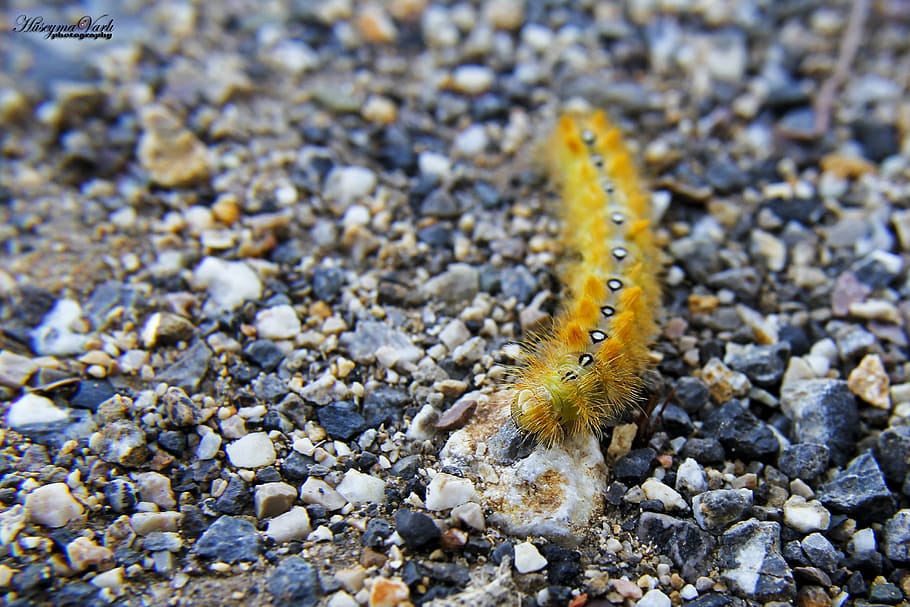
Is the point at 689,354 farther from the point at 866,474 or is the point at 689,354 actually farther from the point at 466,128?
the point at 466,128

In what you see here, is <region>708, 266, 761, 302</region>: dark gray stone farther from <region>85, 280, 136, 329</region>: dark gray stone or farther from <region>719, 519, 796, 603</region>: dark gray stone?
<region>85, 280, 136, 329</region>: dark gray stone

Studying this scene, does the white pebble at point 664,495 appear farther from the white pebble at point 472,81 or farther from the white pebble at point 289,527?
the white pebble at point 472,81

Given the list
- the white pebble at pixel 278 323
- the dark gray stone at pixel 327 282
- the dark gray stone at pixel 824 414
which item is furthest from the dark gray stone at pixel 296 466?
the dark gray stone at pixel 824 414

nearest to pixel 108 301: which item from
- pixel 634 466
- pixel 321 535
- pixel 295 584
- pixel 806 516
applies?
pixel 321 535

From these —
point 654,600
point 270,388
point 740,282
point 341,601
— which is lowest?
point 654,600

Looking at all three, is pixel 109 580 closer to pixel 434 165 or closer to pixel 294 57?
pixel 434 165

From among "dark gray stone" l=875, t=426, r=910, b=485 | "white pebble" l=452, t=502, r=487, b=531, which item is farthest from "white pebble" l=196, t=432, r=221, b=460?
"dark gray stone" l=875, t=426, r=910, b=485

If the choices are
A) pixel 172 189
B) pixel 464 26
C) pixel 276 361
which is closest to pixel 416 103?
pixel 464 26
